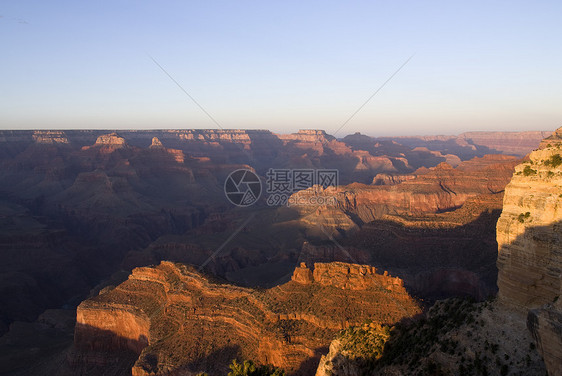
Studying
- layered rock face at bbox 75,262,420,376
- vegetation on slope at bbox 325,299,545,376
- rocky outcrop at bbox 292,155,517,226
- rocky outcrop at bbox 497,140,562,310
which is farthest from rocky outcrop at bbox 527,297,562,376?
rocky outcrop at bbox 292,155,517,226

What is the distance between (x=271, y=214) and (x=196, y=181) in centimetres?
6920

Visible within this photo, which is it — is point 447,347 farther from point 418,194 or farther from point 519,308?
point 418,194

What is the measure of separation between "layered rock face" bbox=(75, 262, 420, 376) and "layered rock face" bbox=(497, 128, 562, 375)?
53.8 ft

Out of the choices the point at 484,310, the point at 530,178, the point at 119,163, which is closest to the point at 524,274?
the point at 484,310

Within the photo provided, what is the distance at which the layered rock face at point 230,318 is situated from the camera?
31.7m

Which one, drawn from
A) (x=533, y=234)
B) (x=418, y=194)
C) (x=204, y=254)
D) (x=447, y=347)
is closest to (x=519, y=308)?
(x=533, y=234)

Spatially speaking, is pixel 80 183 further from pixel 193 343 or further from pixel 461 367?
pixel 461 367

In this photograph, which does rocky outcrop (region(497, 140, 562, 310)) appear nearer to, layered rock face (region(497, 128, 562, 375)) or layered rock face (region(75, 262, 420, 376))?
layered rock face (region(497, 128, 562, 375))

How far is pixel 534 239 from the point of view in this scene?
1593 cm

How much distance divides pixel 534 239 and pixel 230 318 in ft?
85.5

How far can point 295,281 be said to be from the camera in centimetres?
3853

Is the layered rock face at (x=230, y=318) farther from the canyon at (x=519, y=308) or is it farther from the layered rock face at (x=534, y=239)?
the layered rock face at (x=534, y=239)

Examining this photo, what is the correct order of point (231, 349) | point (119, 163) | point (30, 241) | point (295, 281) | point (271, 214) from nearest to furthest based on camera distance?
point (231, 349), point (295, 281), point (30, 241), point (271, 214), point (119, 163)

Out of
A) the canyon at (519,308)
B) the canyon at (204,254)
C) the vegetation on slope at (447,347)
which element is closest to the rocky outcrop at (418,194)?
the canyon at (204,254)
